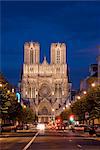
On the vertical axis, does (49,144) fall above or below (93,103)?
below

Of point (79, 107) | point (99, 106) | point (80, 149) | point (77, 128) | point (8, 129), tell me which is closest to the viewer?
point (80, 149)

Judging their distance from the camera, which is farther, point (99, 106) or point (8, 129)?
point (8, 129)

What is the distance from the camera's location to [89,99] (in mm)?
95688

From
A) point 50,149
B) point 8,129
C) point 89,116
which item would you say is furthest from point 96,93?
point 50,149

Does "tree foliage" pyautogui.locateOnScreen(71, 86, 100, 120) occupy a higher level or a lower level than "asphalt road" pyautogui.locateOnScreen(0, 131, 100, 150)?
higher

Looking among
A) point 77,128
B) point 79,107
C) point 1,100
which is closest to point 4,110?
point 1,100

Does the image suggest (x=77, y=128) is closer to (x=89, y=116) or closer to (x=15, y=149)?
(x=89, y=116)

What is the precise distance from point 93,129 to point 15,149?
152 feet

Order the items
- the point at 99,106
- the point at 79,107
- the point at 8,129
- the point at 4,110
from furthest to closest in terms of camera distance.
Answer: the point at 79,107 < the point at 8,129 < the point at 4,110 < the point at 99,106

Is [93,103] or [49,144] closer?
[49,144]

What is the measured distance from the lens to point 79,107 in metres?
128

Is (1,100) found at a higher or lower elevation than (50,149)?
higher

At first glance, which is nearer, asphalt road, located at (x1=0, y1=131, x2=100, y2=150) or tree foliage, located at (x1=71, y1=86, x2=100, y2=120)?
asphalt road, located at (x1=0, y1=131, x2=100, y2=150)

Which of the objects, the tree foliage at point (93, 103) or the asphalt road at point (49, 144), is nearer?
the asphalt road at point (49, 144)
